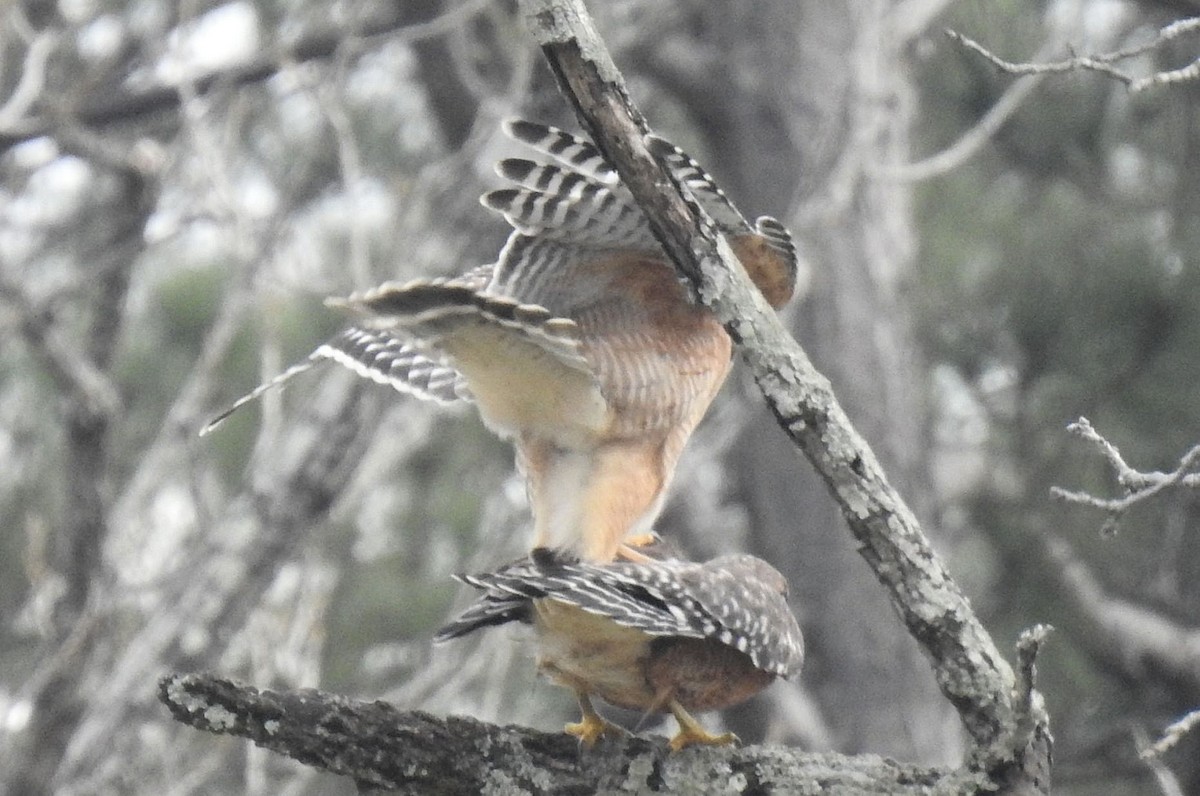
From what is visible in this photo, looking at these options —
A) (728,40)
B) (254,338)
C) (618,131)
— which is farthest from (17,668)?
(618,131)

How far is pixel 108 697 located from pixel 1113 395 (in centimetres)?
506

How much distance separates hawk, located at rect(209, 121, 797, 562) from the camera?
360 cm

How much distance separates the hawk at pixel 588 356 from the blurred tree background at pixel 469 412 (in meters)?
1.65

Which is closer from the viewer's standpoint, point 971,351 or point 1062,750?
point 1062,750

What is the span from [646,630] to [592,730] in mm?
240

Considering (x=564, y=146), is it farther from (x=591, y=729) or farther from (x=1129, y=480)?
(x=1129, y=480)

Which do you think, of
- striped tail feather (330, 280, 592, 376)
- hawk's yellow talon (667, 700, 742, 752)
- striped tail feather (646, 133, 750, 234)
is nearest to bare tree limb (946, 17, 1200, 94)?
striped tail feather (646, 133, 750, 234)

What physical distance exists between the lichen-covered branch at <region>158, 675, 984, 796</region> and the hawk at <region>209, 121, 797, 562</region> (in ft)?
2.10

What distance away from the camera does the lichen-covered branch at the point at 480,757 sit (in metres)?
2.96

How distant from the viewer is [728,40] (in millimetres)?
8695

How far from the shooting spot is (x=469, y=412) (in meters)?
10.4

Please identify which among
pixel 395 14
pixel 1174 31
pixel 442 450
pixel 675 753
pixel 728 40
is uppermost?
pixel 728 40

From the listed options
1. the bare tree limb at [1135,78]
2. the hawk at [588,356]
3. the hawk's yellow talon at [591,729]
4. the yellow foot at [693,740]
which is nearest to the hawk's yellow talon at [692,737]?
the yellow foot at [693,740]

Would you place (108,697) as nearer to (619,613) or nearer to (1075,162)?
(619,613)
